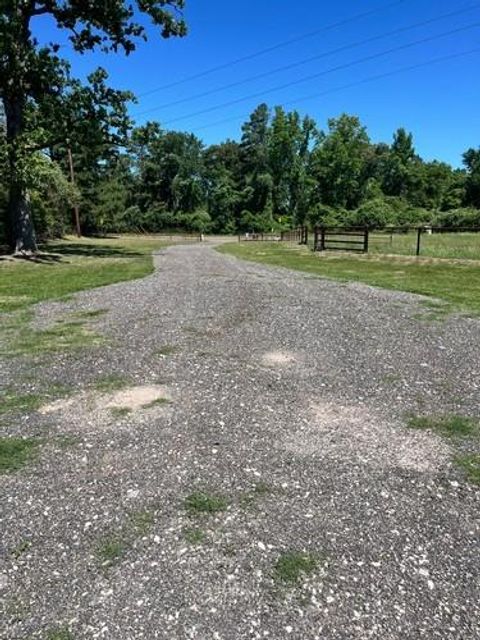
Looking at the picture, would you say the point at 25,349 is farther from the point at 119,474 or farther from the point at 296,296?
the point at 296,296

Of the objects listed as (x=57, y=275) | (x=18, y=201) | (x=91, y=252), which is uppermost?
(x=18, y=201)

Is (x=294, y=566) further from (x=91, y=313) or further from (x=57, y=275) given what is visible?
(x=57, y=275)

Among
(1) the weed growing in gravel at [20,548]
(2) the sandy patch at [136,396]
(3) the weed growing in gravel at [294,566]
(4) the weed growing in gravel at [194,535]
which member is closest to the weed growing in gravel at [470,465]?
(3) the weed growing in gravel at [294,566]

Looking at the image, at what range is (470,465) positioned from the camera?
3.62 metres

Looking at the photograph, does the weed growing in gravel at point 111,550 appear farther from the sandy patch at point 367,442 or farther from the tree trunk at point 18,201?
the tree trunk at point 18,201

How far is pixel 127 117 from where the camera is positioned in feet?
65.6

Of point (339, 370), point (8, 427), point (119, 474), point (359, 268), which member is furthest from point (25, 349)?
point (359, 268)

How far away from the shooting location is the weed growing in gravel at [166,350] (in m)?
6.37

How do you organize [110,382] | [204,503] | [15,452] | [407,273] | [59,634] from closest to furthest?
[59,634], [204,503], [15,452], [110,382], [407,273]

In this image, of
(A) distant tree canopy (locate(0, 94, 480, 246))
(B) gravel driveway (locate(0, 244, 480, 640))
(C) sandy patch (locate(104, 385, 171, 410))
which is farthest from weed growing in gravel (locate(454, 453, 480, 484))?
(A) distant tree canopy (locate(0, 94, 480, 246))

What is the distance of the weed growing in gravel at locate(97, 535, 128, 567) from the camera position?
2691 millimetres

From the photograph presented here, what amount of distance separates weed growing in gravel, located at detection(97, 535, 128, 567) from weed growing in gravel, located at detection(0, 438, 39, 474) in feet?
3.85

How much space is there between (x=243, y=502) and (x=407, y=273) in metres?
13.5

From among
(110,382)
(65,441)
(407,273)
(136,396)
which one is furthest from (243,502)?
(407,273)
